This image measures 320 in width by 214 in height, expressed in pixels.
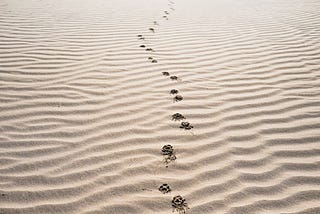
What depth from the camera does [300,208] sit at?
2.05 m

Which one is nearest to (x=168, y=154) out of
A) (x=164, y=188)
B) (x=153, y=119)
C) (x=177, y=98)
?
(x=164, y=188)

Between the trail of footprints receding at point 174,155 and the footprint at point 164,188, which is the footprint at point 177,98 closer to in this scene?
the trail of footprints receding at point 174,155

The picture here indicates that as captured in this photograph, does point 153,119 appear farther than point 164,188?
Yes

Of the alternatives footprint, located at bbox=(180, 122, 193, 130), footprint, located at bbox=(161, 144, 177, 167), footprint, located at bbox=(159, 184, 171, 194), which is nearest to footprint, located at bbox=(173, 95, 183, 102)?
footprint, located at bbox=(180, 122, 193, 130)

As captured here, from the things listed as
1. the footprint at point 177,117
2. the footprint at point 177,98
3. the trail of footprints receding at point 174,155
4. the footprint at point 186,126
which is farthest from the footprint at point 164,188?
the footprint at point 177,98

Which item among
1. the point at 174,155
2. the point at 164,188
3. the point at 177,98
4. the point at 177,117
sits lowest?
the point at 164,188

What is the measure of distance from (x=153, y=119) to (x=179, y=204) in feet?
3.44

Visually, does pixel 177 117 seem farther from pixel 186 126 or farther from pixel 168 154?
pixel 168 154

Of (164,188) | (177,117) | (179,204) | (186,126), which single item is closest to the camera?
(179,204)

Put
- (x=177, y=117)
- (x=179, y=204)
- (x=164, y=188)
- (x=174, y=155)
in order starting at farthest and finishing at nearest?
(x=177, y=117) → (x=174, y=155) → (x=164, y=188) → (x=179, y=204)

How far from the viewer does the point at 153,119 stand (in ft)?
9.53

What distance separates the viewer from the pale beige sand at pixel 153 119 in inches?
84.2

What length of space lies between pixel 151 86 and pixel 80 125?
3.45ft

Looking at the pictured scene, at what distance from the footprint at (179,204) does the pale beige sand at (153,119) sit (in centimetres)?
4
